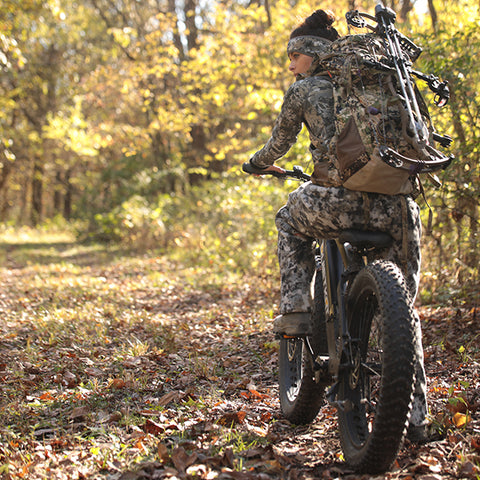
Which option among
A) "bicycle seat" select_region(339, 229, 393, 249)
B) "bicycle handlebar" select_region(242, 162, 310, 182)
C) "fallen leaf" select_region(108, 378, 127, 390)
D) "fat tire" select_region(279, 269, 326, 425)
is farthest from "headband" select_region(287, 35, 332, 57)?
"fallen leaf" select_region(108, 378, 127, 390)

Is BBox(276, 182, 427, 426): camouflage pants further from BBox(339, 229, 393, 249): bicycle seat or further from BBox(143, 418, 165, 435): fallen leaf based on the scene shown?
BBox(143, 418, 165, 435): fallen leaf

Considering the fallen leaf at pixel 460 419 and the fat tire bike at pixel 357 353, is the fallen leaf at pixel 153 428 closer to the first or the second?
the fat tire bike at pixel 357 353

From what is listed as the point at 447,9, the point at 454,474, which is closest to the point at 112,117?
the point at 447,9

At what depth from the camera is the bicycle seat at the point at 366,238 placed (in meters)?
2.87

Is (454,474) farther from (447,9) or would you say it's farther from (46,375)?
(447,9)

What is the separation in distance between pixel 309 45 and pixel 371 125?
87 centimetres

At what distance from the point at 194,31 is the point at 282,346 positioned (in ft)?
42.7

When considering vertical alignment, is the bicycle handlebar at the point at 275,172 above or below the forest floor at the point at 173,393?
above

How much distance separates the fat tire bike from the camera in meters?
2.36

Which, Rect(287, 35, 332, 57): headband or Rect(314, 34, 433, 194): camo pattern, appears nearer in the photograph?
Rect(314, 34, 433, 194): camo pattern

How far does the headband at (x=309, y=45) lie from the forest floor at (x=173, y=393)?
2308mm

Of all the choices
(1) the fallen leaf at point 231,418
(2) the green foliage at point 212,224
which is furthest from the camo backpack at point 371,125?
(2) the green foliage at point 212,224

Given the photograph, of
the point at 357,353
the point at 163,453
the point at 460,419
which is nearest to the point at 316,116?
the point at 357,353

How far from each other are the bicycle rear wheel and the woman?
268mm
